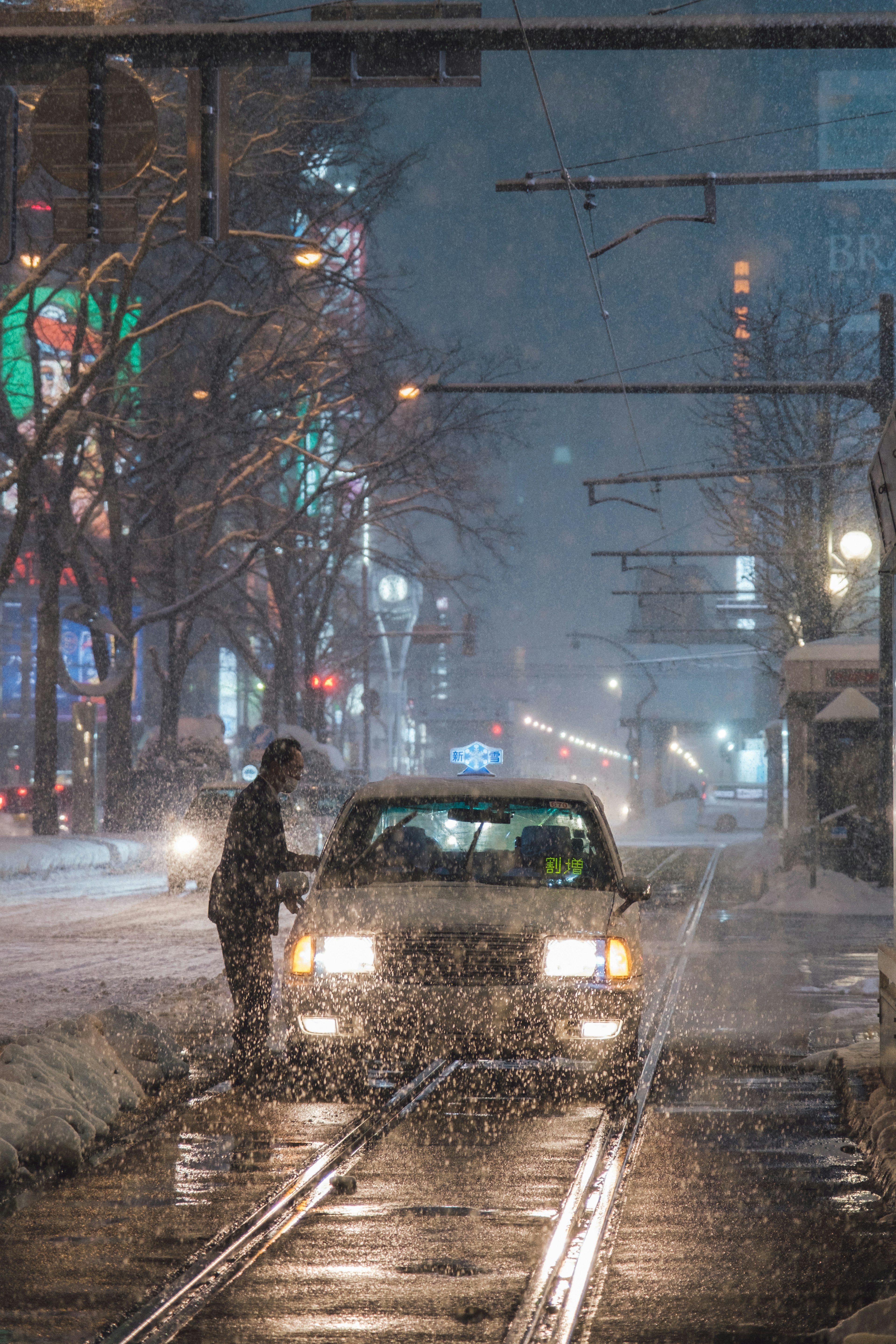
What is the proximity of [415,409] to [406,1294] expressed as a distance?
29227mm

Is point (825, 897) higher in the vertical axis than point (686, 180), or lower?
lower

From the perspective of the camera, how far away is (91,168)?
9.52 m

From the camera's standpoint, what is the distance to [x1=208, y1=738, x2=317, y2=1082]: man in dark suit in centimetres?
870

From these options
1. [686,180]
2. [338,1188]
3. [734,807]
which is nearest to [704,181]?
[686,180]

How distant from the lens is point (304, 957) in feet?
27.3

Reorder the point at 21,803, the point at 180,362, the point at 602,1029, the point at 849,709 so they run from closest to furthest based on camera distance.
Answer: the point at 602,1029
the point at 849,709
the point at 180,362
the point at 21,803

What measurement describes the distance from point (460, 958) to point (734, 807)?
67331mm

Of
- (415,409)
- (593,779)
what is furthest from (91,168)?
(593,779)

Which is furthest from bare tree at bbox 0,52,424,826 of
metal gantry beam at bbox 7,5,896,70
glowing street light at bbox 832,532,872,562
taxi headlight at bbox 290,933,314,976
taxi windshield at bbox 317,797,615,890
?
taxi headlight at bbox 290,933,314,976

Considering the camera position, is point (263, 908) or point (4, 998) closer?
point (263, 908)

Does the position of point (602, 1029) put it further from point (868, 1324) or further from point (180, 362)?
point (180, 362)

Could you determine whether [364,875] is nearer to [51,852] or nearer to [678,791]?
[51,852]

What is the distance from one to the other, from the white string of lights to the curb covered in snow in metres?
65.5

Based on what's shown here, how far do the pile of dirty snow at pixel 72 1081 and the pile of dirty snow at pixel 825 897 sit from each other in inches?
577
